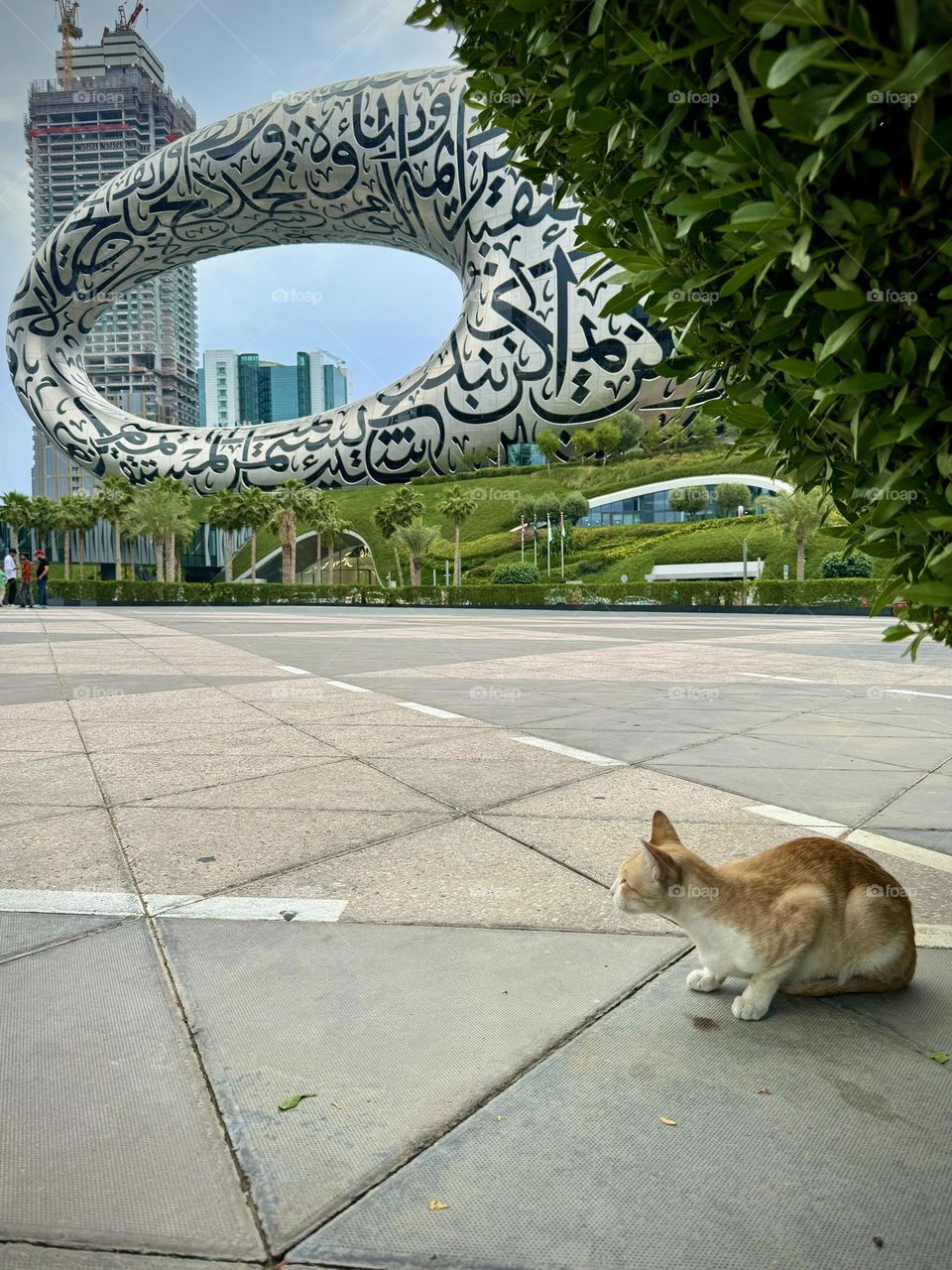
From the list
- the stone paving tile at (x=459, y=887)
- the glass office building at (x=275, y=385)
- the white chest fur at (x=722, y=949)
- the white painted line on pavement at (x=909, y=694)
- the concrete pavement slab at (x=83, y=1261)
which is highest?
the glass office building at (x=275, y=385)

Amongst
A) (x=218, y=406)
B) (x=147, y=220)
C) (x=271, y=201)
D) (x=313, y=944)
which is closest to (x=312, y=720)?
(x=313, y=944)

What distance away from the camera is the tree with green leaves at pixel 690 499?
75.1m

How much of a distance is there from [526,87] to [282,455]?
76.6 metres

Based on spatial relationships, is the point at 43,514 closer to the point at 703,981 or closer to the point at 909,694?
the point at 909,694

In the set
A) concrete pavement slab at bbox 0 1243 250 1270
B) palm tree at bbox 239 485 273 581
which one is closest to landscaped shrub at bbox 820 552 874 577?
palm tree at bbox 239 485 273 581

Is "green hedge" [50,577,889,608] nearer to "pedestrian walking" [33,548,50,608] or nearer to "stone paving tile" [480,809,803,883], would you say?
"pedestrian walking" [33,548,50,608]

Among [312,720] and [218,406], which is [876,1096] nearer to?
[312,720]

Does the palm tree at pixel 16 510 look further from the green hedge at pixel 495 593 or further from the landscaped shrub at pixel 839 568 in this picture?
the landscaped shrub at pixel 839 568

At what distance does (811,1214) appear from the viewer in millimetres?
1564

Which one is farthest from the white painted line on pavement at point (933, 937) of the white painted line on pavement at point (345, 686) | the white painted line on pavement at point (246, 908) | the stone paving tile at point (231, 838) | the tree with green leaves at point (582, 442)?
the tree with green leaves at point (582, 442)

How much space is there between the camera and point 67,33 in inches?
7485

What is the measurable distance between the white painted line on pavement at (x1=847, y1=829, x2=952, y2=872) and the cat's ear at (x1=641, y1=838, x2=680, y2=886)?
1696 millimetres

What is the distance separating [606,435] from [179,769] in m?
77.8

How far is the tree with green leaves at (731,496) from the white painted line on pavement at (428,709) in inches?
2704
